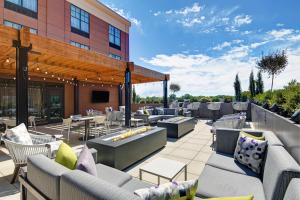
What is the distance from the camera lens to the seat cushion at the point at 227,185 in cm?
185

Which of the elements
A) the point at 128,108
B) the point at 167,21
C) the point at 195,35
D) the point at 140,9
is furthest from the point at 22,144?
the point at 195,35

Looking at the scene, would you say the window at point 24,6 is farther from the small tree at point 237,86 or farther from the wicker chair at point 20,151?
the small tree at point 237,86

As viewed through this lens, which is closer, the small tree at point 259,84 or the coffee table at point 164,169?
the coffee table at point 164,169

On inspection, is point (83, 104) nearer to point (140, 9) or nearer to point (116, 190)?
point (140, 9)

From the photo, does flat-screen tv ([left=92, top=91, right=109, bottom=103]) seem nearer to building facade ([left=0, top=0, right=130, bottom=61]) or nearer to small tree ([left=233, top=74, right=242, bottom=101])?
building facade ([left=0, top=0, right=130, bottom=61])

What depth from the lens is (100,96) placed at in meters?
13.8

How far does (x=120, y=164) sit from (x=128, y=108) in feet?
16.6

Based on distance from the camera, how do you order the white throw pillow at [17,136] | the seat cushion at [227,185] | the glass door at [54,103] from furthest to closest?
the glass door at [54,103] < the white throw pillow at [17,136] < the seat cushion at [227,185]

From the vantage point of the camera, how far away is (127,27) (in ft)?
55.6

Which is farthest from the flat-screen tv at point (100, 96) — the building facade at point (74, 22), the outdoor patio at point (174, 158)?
the outdoor patio at point (174, 158)

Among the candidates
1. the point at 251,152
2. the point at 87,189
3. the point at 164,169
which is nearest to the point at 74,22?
the point at 164,169

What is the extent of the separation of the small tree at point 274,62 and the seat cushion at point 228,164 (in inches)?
401

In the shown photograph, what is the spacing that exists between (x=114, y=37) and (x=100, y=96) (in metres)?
5.52

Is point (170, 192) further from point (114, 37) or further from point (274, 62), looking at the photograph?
point (114, 37)
